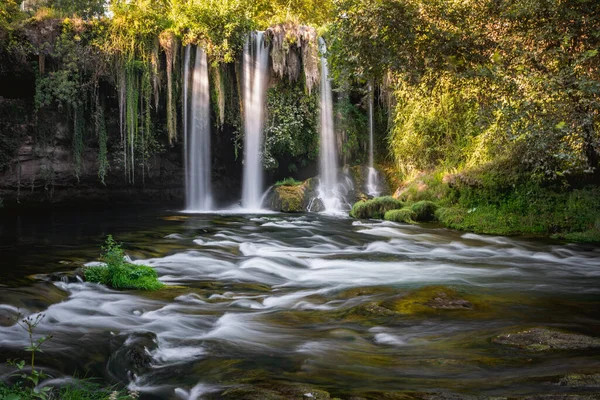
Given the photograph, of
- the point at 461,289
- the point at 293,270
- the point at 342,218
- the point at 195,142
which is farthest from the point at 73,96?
the point at 461,289

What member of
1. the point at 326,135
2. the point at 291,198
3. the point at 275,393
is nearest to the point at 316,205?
the point at 291,198

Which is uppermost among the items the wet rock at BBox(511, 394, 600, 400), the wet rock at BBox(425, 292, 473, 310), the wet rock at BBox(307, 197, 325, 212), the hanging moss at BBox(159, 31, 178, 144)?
the hanging moss at BBox(159, 31, 178, 144)

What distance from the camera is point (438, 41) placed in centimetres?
934

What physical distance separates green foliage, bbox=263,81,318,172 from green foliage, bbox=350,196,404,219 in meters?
4.70

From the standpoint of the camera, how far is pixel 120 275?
6.88 m

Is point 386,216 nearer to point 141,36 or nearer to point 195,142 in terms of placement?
point 195,142

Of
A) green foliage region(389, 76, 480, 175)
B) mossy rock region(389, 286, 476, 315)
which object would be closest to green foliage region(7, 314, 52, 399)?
mossy rock region(389, 286, 476, 315)

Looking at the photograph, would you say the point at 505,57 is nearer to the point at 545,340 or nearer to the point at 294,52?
the point at 545,340

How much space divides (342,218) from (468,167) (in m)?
3.67

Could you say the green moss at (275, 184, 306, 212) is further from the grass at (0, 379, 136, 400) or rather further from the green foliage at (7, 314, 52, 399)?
the grass at (0, 379, 136, 400)

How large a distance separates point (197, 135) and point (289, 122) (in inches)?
125

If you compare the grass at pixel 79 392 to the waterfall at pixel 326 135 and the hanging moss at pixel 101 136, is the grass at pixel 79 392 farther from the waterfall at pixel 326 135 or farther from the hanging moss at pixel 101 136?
the waterfall at pixel 326 135

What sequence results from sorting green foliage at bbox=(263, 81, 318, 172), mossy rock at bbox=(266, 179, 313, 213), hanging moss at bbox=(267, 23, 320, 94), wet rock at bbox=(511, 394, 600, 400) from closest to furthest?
wet rock at bbox=(511, 394, 600, 400) → mossy rock at bbox=(266, 179, 313, 213) → hanging moss at bbox=(267, 23, 320, 94) → green foliage at bbox=(263, 81, 318, 172)

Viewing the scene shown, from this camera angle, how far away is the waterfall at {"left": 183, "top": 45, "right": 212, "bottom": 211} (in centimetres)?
1750
